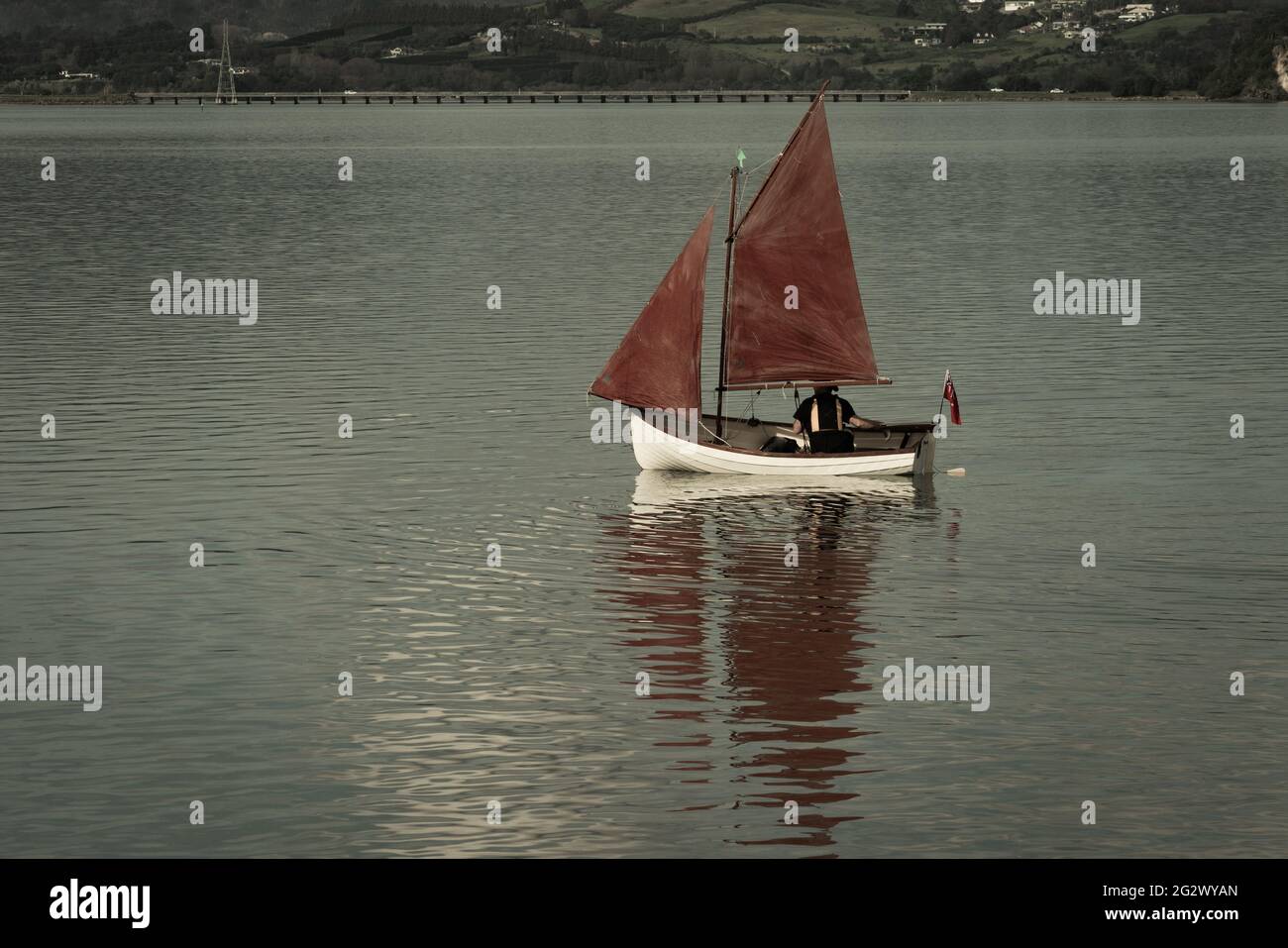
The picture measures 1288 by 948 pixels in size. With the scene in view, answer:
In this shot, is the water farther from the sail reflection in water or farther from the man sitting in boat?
the man sitting in boat

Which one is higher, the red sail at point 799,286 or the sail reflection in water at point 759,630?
the red sail at point 799,286

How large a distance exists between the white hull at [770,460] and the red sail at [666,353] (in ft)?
2.85

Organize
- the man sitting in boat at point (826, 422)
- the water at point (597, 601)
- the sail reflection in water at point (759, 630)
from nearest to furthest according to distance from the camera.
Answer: the water at point (597, 601)
the sail reflection in water at point (759, 630)
the man sitting in boat at point (826, 422)

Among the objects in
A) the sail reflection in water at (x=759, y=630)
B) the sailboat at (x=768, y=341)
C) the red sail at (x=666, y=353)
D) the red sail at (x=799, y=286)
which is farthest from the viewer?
the red sail at (x=799, y=286)

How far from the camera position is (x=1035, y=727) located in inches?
1179

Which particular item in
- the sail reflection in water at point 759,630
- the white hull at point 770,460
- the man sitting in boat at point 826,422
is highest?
the man sitting in boat at point 826,422

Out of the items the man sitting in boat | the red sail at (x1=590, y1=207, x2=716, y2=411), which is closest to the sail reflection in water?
the man sitting in boat

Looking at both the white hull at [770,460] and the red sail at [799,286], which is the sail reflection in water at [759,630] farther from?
the red sail at [799,286]

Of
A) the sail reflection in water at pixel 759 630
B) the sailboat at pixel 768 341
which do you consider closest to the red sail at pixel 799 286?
the sailboat at pixel 768 341

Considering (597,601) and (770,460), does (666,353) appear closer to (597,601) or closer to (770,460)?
(770,460)

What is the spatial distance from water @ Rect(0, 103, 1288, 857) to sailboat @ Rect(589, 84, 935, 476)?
107cm

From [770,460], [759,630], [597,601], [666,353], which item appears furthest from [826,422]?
[759,630]

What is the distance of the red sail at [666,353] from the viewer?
158 feet
